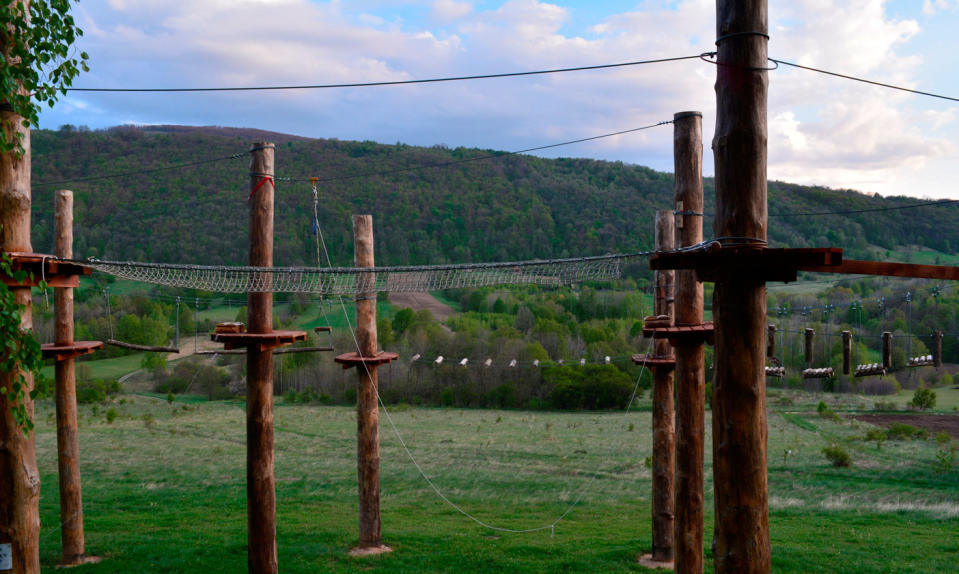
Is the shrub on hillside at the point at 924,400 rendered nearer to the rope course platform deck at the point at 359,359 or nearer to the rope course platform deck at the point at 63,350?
the rope course platform deck at the point at 359,359

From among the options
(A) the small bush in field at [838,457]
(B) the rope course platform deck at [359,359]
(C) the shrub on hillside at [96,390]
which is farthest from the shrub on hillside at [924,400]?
(C) the shrub on hillside at [96,390]

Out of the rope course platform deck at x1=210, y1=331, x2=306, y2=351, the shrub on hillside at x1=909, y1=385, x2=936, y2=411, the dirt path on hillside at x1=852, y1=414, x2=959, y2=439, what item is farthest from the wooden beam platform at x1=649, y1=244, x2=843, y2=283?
the shrub on hillside at x1=909, y1=385, x2=936, y2=411

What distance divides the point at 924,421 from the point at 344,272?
1341 inches

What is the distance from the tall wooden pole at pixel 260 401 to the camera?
866 cm

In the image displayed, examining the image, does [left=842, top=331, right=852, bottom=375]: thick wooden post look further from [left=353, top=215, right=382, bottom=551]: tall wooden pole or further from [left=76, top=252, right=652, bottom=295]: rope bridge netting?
[left=353, top=215, right=382, bottom=551]: tall wooden pole

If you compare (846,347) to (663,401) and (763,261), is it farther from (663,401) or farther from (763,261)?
(763,261)

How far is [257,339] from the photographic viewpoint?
845 centimetres

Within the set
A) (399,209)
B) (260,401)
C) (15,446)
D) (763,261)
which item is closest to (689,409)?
(763,261)

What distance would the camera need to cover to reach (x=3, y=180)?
232 inches

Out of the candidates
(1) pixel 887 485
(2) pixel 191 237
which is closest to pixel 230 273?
(1) pixel 887 485

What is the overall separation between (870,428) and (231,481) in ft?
86.0

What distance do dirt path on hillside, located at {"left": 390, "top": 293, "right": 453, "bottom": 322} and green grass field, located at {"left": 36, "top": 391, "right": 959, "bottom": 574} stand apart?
2473cm

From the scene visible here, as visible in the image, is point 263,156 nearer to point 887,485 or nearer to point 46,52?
point 46,52

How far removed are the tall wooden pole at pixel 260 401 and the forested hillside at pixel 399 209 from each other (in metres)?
29.3
